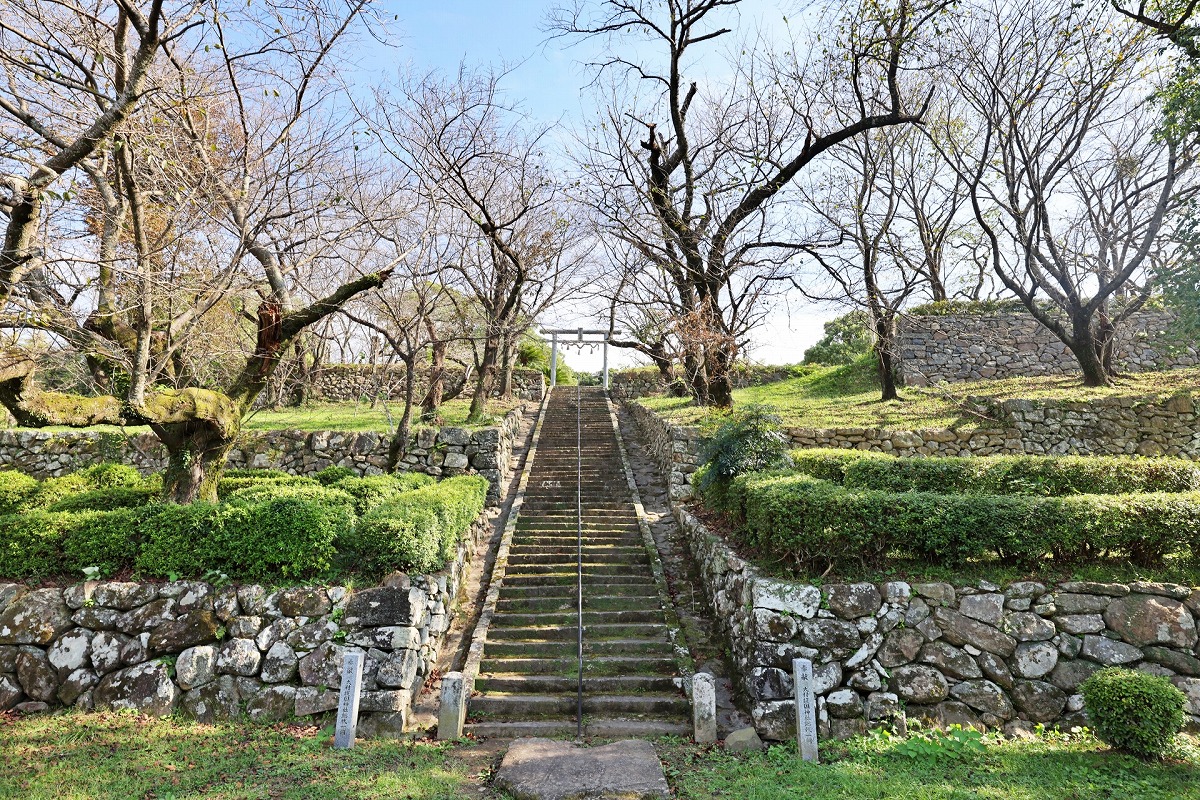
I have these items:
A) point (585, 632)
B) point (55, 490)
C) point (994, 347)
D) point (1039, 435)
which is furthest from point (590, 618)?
point (994, 347)

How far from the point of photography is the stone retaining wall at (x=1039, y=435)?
11.7 metres

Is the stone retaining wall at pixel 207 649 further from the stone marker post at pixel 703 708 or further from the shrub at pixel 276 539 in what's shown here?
the stone marker post at pixel 703 708

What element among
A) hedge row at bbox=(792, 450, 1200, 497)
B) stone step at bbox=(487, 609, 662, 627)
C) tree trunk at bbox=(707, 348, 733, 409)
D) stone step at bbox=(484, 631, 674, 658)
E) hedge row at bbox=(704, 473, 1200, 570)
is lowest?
stone step at bbox=(484, 631, 674, 658)

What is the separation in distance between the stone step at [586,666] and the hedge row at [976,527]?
6.51 feet

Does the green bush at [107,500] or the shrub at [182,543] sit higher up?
the green bush at [107,500]

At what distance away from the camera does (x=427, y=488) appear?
8.98m

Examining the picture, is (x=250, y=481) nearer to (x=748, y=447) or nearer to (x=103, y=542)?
(x=103, y=542)

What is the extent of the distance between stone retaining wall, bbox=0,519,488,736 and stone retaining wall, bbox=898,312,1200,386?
15857mm

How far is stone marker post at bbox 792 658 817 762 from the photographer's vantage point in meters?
5.59

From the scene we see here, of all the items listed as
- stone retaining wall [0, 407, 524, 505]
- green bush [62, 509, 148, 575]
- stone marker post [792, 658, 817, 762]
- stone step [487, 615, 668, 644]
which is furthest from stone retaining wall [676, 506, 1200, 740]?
stone retaining wall [0, 407, 524, 505]

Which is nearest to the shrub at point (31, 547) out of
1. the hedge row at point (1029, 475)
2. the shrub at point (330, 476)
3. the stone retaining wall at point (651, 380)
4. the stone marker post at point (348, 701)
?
the shrub at point (330, 476)

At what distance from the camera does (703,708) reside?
6.10m

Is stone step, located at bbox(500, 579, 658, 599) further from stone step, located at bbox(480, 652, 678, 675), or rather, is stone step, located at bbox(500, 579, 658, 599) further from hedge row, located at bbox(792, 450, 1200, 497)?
hedge row, located at bbox(792, 450, 1200, 497)

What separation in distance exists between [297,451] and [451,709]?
27.3 feet
